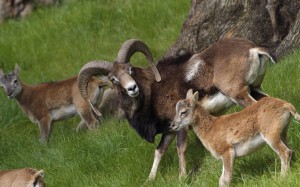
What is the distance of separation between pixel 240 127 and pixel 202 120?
26.7 inches

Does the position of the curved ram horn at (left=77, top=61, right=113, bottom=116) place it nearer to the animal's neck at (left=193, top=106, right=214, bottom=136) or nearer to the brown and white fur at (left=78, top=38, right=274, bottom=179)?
the brown and white fur at (left=78, top=38, right=274, bottom=179)

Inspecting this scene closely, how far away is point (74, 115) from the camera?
52.6 ft

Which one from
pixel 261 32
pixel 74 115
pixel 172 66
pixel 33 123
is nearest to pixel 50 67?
pixel 33 123

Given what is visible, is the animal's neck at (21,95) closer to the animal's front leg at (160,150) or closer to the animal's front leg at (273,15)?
the animal's front leg at (273,15)

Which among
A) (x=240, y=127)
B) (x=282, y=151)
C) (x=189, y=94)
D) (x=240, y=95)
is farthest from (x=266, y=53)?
(x=282, y=151)

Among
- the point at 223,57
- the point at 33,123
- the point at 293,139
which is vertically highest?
the point at 223,57

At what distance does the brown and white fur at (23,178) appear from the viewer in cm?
1073

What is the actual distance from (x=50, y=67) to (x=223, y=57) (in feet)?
30.6

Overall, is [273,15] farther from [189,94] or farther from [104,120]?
[189,94]

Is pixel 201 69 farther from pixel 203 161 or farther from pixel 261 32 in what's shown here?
pixel 261 32

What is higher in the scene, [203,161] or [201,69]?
[201,69]

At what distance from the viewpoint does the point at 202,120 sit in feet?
31.4

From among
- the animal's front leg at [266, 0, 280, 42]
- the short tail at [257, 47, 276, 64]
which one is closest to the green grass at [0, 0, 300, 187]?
the animal's front leg at [266, 0, 280, 42]

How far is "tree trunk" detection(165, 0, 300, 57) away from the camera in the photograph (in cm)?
1346
